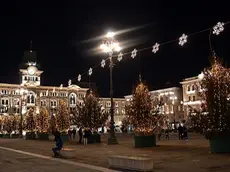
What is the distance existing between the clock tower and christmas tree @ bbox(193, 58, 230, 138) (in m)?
104

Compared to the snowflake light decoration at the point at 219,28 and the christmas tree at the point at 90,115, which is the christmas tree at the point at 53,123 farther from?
the snowflake light decoration at the point at 219,28

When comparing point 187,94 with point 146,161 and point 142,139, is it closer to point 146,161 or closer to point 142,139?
point 142,139

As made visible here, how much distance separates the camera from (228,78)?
1898 cm

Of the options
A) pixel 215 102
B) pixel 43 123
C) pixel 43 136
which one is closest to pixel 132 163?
pixel 215 102

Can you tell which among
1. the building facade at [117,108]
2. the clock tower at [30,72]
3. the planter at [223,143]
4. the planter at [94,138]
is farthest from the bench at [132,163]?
the building facade at [117,108]

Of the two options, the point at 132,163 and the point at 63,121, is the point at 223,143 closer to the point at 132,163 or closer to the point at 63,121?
the point at 132,163

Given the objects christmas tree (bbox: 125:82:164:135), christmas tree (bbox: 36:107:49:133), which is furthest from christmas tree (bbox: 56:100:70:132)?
christmas tree (bbox: 125:82:164:135)

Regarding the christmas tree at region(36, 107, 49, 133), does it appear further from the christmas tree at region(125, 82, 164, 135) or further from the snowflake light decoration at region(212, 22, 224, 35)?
the snowflake light decoration at region(212, 22, 224, 35)

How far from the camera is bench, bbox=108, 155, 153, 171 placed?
12.7m

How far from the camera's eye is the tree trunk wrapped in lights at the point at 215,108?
59.0 ft

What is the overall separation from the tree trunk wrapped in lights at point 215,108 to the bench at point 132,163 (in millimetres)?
6086

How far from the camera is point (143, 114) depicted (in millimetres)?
25109

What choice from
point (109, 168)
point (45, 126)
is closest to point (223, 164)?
point (109, 168)

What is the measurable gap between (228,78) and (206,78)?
1.21 m
